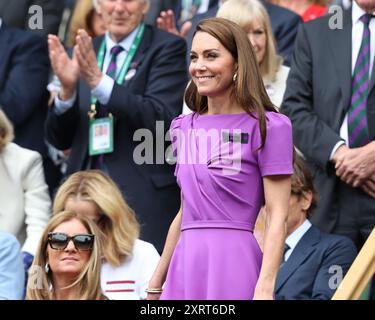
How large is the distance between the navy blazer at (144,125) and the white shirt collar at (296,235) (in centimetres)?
118

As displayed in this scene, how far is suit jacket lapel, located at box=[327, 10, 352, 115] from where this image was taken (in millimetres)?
7762

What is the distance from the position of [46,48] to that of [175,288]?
411 cm

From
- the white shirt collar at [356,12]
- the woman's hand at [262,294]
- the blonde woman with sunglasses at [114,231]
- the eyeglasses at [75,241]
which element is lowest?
the blonde woman with sunglasses at [114,231]

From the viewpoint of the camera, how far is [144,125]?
324 inches

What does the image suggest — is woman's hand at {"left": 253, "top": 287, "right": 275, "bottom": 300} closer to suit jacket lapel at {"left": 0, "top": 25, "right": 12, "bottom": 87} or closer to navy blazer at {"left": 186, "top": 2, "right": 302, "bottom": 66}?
navy blazer at {"left": 186, "top": 2, "right": 302, "bottom": 66}

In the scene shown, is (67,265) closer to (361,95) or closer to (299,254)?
(299,254)

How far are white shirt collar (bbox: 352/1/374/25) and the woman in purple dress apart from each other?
2459 mm

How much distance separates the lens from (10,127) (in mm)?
8445

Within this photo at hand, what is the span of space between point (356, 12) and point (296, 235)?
61.7 inches

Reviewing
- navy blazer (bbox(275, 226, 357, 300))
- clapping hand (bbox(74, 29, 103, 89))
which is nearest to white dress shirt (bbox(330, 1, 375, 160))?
navy blazer (bbox(275, 226, 357, 300))

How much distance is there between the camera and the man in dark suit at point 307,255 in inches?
277

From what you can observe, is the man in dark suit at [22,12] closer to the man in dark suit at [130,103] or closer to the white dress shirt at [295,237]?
the man in dark suit at [130,103]

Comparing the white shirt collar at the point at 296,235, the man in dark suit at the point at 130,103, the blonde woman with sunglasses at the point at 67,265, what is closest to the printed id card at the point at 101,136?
the man in dark suit at the point at 130,103
